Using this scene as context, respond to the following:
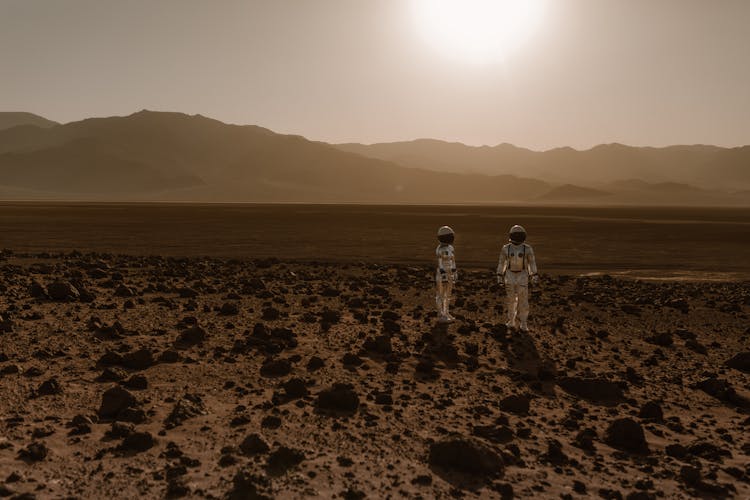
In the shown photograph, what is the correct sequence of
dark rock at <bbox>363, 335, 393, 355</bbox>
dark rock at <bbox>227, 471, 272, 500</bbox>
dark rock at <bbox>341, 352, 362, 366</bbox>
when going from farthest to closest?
dark rock at <bbox>363, 335, 393, 355</bbox> < dark rock at <bbox>341, 352, 362, 366</bbox> < dark rock at <bbox>227, 471, 272, 500</bbox>

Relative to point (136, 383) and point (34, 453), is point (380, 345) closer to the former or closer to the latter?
point (136, 383)

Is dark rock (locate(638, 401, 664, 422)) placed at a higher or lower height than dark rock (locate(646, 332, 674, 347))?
lower

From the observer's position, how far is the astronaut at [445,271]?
36.0 ft

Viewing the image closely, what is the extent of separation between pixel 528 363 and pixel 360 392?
116 inches

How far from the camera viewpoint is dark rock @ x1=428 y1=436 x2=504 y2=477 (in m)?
5.44

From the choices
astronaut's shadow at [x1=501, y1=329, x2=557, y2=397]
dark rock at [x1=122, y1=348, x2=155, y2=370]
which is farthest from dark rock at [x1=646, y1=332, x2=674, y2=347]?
dark rock at [x1=122, y1=348, x2=155, y2=370]

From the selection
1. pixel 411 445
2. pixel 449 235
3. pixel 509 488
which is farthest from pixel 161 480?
pixel 449 235

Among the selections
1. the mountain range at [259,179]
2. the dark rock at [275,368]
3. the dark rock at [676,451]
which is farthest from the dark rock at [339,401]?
the mountain range at [259,179]

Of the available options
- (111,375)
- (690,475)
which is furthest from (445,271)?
(690,475)

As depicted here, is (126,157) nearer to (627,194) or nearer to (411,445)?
(627,194)

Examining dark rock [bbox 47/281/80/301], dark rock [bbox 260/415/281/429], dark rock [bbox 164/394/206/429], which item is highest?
dark rock [bbox 47/281/80/301]

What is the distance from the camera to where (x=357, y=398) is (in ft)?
22.7

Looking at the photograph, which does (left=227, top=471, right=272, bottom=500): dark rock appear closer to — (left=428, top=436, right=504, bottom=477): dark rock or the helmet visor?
(left=428, top=436, right=504, bottom=477): dark rock

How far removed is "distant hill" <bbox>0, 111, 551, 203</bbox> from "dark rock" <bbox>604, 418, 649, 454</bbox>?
13276cm
